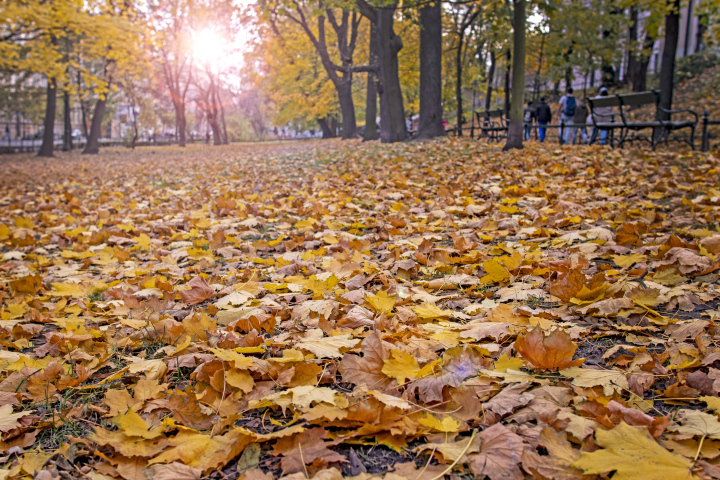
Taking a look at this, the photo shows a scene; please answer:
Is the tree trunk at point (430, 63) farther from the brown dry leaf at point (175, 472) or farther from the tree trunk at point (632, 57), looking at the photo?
the brown dry leaf at point (175, 472)

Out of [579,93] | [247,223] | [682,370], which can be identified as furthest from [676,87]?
[682,370]

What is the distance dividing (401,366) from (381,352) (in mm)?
91

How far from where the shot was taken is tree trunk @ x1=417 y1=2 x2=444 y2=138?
1318 centimetres

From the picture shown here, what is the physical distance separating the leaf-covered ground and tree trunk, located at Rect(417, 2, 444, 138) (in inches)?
382

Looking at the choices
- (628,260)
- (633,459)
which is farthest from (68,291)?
(628,260)

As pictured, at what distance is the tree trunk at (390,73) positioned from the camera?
46.6 ft

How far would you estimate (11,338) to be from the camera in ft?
7.64

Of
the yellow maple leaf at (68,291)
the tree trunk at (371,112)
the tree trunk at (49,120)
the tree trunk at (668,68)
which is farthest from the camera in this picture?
the tree trunk at (49,120)

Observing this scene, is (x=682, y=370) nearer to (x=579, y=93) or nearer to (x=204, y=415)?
(x=204, y=415)

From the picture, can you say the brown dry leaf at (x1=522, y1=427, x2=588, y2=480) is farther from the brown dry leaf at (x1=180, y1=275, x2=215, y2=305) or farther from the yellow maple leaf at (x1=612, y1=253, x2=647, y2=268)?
the brown dry leaf at (x1=180, y1=275, x2=215, y2=305)

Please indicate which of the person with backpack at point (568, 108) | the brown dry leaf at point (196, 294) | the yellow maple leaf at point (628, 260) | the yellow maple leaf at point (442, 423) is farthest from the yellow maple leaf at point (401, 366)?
the person with backpack at point (568, 108)

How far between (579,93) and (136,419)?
34.3 m

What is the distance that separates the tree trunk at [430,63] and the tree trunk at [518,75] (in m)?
3.56

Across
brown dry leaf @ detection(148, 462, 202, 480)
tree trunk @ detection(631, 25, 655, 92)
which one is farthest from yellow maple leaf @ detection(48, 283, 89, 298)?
tree trunk @ detection(631, 25, 655, 92)
